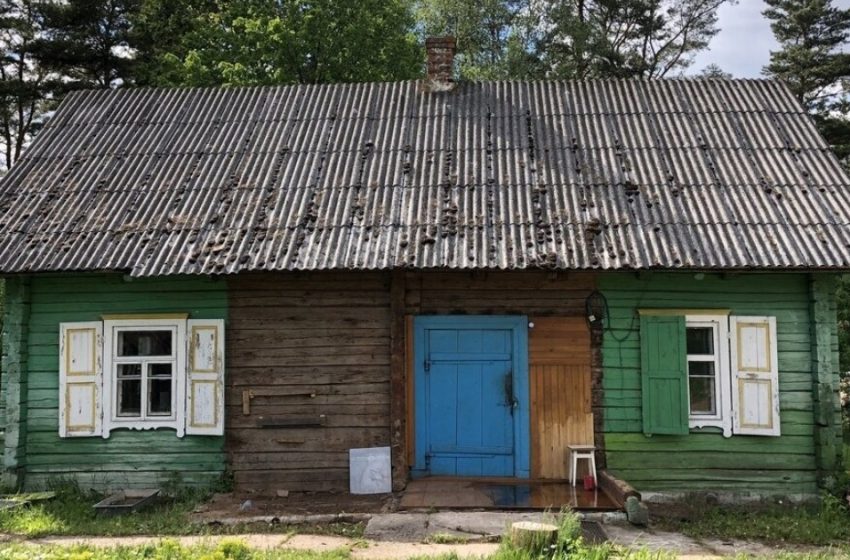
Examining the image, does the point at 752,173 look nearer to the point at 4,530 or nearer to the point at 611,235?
the point at 611,235

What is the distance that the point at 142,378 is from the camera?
8164mm

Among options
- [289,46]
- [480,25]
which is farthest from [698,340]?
[480,25]

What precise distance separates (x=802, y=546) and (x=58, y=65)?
75.7 ft

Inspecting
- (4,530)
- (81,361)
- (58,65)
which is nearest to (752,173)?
(81,361)

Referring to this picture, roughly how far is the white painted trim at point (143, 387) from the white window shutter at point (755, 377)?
661cm

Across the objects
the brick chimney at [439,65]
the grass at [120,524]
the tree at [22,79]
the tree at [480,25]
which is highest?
the tree at [480,25]

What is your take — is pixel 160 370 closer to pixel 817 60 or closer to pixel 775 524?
pixel 775 524

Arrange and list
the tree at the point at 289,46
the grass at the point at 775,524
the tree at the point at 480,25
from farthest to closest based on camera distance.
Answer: the tree at the point at 480,25 → the tree at the point at 289,46 → the grass at the point at 775,524

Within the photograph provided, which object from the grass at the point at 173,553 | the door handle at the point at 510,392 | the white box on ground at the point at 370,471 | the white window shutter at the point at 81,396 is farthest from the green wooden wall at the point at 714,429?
the white window shutter at the point at 81,396

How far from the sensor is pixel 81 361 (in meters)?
8.17

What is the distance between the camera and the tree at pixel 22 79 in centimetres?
2002

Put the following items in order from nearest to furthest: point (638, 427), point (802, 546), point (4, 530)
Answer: point (802, 546) → point (4, 530) → point (638, 427)

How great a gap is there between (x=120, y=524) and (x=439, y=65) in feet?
26.1

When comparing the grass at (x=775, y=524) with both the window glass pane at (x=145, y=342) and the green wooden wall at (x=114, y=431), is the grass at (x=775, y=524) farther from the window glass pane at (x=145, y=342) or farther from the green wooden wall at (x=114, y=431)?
the window glass pane at (x=145, y=342)
